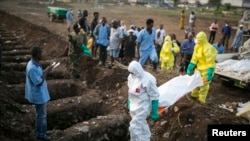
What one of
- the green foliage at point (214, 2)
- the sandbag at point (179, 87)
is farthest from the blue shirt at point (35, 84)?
the green foliage at point (214, 2)

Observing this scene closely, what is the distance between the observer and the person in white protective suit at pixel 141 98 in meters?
4.68

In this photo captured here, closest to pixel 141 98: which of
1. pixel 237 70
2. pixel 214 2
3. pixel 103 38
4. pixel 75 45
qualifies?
pixel 75 45

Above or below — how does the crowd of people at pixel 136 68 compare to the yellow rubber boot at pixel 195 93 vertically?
above

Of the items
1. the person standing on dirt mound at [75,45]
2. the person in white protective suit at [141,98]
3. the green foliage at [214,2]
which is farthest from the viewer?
the green foliage at [214,2]

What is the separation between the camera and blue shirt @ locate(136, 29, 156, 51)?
8.25 meters

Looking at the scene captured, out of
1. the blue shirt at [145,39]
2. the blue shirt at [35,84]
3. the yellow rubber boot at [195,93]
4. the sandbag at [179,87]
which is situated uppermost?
the blue shirt at [145,39]

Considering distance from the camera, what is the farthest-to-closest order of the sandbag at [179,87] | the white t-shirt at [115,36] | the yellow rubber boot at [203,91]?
the white t-shirt at [115,36], the yellow rubber boot at [203,91], the sandbag at [179,87]

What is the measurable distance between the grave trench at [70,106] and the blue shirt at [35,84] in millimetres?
961

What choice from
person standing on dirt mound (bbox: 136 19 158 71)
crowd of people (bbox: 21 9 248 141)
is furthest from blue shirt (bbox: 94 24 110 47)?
person standing on dirt mound (bbox: 136 19 158 71)

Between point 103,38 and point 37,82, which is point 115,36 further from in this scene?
point 37,82

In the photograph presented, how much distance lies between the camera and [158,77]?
8.49m

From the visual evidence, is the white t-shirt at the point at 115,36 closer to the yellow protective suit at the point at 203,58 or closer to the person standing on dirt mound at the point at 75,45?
the person standing on dirt mound at the point at 75,45

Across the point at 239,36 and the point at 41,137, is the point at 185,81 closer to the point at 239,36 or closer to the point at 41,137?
the point at 41,137

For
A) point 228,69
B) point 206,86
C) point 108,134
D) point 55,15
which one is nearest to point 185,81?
point 206,86
